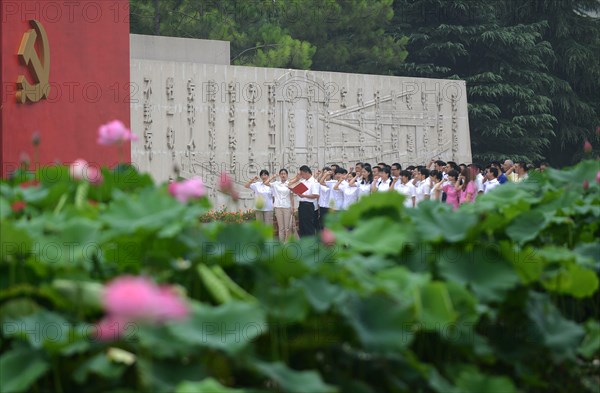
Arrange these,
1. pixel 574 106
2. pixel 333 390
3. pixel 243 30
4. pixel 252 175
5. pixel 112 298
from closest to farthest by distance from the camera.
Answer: pixel 112 298 < pixel 333 390 < pixel 252 175 < pixel 243 30 < pixel 574 106

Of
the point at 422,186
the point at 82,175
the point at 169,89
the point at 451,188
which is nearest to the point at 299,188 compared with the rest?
the point at 422,186

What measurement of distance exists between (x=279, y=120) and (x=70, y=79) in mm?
10078

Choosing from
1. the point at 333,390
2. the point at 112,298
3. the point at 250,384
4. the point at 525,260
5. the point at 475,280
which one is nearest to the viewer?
the point at 112,298

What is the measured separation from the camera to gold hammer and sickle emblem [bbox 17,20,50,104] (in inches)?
279

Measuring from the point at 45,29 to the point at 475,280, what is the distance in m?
5.88

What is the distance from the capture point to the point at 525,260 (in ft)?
7.86

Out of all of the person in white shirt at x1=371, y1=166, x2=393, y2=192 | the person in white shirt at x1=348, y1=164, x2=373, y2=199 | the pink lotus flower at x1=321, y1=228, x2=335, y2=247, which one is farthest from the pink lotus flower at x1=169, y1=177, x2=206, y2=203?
the person in white shirt at x1=348, y1=164, x2=373, y2=199

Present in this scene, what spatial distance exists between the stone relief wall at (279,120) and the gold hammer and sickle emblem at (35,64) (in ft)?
26.4

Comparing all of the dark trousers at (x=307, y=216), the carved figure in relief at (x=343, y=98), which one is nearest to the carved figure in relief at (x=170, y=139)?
the dark trousers at (x=307, y=216)

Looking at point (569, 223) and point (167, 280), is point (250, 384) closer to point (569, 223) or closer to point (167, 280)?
point (167, 280)

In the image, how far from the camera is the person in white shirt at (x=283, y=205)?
14320mm

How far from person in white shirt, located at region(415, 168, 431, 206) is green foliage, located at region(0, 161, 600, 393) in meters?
10.3

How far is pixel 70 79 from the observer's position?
7914 millimetres

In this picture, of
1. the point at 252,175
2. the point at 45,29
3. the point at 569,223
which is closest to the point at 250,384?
the point at 569,223
